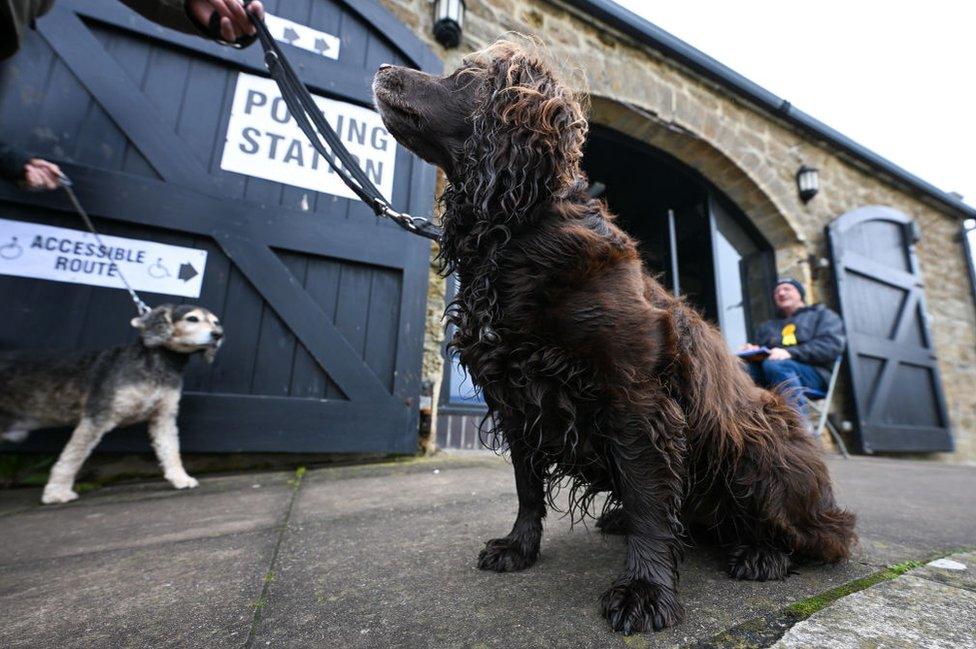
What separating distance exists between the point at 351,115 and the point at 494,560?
344 cm

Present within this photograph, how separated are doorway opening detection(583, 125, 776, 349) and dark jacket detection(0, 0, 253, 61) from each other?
4498 millimetres

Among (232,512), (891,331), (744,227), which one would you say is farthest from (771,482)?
(891,331)

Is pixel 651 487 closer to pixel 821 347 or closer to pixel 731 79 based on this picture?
pixel 821 347

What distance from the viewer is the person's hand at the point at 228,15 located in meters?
2.24

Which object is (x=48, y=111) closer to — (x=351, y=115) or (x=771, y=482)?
(x=351, y=115)

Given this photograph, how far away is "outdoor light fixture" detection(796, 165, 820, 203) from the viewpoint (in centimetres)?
583

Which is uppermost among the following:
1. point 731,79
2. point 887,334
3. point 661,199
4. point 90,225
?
point 731,79

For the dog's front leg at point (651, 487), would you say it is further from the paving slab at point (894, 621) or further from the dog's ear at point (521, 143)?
the dog's ear at point (521, 143)

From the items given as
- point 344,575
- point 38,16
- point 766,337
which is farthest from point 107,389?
point 766,337

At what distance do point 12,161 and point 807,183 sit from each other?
25.1 ft

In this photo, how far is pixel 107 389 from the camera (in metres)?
2.55

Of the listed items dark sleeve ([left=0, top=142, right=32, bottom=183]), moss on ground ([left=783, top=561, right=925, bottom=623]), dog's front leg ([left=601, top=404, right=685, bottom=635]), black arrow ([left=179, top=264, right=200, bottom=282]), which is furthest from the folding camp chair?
dark sleeve ([left=0, top=142, right=32, bottom=183])

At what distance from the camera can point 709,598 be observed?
1.11 m

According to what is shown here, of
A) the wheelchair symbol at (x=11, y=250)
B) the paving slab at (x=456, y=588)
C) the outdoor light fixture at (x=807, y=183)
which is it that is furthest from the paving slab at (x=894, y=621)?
the outdoor light fixture at (x=807, y=183)
